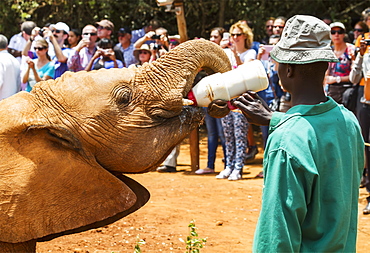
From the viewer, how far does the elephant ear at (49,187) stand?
350cm

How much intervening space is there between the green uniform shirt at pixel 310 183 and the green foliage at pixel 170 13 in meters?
12.6

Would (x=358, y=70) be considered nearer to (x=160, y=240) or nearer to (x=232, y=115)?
(x=232, y=115)

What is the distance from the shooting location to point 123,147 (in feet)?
12.4

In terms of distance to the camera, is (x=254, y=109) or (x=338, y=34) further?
(x=338, y=34)

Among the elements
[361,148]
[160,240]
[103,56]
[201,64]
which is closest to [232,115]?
[103,56]

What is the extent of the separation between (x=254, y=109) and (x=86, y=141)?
127 centimetres

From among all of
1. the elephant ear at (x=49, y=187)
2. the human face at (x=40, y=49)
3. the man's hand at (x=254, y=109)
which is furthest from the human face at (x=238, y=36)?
the man's hand at (x=254, y=109)

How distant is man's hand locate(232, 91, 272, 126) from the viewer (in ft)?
9.46

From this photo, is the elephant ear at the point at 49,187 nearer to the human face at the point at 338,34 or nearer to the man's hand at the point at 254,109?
the man's hand at the point at 254,109

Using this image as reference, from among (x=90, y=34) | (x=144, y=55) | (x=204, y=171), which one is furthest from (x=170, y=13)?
(x=204, y=171)

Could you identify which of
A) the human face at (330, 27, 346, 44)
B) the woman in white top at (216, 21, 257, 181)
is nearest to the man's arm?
the human face at (330, 27, 346, 44)

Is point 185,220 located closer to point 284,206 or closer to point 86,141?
point 86,141

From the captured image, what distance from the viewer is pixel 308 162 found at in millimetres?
2465

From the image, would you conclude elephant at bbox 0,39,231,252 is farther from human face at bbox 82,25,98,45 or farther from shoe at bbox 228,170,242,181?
human face at bbox 82,25,98,45
